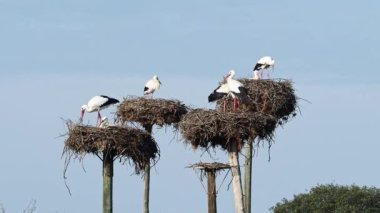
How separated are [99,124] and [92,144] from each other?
1.43 meters

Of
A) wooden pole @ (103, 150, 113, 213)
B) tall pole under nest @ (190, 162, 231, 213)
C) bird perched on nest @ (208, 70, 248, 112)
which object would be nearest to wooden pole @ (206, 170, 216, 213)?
tall pole under nest @ (190, 162, 231, 213)

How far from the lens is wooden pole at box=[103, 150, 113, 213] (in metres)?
22.3

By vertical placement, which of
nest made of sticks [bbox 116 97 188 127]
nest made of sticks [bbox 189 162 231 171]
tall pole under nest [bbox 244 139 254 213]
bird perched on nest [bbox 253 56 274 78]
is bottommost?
nest made of sticks [bbox 189 162 231 171]

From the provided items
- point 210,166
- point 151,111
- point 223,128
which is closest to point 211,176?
point 210,166

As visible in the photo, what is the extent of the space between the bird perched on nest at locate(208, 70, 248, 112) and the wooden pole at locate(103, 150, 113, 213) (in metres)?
3.38

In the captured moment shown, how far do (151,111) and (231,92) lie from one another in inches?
86.2

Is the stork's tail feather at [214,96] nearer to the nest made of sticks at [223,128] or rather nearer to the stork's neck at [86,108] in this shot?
the nest made of sticks at [223,128]

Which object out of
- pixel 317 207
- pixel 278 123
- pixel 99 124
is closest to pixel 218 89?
pixel 278 123

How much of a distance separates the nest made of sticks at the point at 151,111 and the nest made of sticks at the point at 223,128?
9.74ft

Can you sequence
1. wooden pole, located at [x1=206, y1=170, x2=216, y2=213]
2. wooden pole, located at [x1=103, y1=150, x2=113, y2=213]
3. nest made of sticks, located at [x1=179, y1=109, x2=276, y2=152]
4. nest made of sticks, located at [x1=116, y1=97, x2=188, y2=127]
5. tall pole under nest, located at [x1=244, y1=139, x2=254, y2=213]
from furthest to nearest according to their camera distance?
nest made of sticks, located at [x1=116, y1=97, x2=188, y2=127] < tall pole under nest, located at [x1=244, y1=139, x2=254, y2=213] < nest made of sticks, located at [x1=179, y1=109, x2=276, y2=152] < wooden pole, located at [x1=103, y1=150, x2=113, y2=213] < wooden pole, located at [x1=206, y1=170, x2=216, y2=213]

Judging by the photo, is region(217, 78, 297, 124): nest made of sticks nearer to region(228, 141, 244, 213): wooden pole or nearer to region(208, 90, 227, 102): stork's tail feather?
region(208, 90, 227, 102): stork's tail feather

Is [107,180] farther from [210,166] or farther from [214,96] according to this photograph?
[214,96]

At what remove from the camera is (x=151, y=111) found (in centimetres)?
2662

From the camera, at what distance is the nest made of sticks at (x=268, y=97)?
2559 cm
